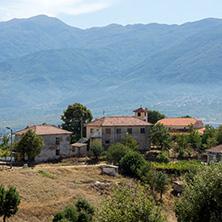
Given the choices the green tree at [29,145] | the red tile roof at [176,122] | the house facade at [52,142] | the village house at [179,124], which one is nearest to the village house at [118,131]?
the house facade at [52,142]

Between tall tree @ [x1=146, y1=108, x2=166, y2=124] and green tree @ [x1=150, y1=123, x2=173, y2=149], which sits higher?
tall tree @ [x1=146, y1=108, x2=166, y2=124]

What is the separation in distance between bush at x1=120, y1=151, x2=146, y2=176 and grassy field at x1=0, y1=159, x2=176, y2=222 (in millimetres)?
2589

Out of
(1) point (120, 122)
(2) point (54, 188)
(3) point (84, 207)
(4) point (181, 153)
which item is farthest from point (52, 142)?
(3) point (84, 207)

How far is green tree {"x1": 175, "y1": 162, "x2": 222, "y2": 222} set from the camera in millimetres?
25891

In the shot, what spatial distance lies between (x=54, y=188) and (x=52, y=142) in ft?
83.5

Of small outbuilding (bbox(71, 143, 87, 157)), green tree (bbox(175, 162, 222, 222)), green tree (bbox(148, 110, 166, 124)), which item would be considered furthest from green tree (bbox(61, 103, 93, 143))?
green tree (bbox(175, 162, 222, 222))

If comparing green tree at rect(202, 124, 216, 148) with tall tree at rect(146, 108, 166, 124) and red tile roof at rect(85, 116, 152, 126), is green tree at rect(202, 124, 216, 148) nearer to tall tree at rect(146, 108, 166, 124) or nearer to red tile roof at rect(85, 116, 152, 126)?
red tile roof at rect(85, 116, 152, 126)

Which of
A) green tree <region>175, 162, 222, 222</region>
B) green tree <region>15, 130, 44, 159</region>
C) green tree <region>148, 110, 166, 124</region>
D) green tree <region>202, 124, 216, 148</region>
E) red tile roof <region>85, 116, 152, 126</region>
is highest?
green tree <region>148, 110, 166, 124</region>

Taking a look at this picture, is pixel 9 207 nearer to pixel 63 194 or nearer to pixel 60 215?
pixel 60 215

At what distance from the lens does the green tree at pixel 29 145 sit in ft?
204

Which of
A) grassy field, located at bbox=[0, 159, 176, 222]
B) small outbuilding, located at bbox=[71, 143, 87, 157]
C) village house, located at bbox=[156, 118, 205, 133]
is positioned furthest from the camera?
village house, located at bbox=[156, 118, 205, 133]

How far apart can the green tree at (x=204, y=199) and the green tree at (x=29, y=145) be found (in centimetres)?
3927

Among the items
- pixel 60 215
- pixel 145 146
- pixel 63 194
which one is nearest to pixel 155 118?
pixel 145 146

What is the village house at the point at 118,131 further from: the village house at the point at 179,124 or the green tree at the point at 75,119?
the village house at the point at 179,124
